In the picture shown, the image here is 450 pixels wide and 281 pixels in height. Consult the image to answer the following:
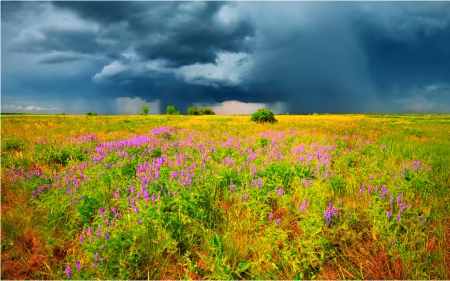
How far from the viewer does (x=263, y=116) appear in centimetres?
2028

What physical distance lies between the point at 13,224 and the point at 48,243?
0.83 meters

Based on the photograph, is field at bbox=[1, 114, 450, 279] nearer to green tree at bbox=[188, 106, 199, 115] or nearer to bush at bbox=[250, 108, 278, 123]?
bush at bbox=[250, 108, 278, 123]

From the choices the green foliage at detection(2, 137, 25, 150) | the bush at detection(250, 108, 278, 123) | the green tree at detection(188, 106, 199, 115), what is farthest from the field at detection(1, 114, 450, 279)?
the green tree at detection(188, 106, 199, 115)

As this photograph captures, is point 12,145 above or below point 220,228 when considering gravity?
above

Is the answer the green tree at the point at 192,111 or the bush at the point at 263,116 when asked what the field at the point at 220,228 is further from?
the green tree at the point at 192,111

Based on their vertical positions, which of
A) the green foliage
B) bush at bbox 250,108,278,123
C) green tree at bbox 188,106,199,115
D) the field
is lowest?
the field

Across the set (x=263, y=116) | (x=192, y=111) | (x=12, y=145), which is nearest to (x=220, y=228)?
(x=12, y=145)

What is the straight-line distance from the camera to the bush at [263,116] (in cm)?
2025

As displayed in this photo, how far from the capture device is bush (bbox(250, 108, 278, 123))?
2025cm

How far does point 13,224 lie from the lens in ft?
9.75

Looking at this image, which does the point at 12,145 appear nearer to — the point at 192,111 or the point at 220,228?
A: the point at 220,228

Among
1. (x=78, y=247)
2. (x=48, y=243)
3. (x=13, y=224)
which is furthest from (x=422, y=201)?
(x=13, y=224)

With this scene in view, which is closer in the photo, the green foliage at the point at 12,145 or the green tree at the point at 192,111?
the green foliage at the point at 12,145

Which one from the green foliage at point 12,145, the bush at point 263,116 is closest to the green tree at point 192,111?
the bush at point 263,116
